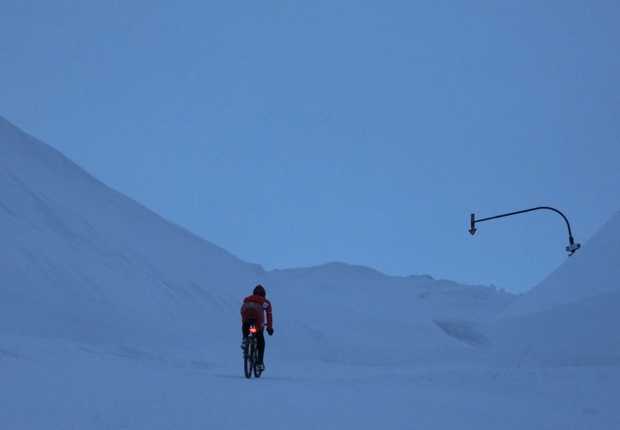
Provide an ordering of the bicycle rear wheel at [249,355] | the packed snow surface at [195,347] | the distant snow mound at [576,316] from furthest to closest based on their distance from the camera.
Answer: the bicycle rear wheel at [249,355] → the distant snow mound at [576,316] → the packed snow surface at [195,347]

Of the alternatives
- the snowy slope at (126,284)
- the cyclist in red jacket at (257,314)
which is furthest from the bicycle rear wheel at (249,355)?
the snowy slope at (126,284)

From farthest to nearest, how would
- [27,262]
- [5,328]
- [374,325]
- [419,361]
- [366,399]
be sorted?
[374,325], [419,361], [27,262], [5,328], [366,399]

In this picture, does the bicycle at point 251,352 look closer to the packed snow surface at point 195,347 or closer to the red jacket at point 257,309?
the red jacket at point 257,309

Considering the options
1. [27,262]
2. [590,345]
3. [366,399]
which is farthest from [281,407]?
[27,262]

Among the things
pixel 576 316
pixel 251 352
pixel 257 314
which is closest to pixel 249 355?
pixel 251 352

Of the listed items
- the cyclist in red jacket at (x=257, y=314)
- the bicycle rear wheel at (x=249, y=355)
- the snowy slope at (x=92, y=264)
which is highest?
the snowy slope at (x=92, y=264)

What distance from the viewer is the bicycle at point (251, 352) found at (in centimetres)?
809

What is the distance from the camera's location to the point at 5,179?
14.8 m

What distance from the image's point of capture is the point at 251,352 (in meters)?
8.12

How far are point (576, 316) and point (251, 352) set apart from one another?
4735 mm

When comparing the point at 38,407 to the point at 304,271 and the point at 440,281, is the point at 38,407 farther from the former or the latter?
the point at 440,281

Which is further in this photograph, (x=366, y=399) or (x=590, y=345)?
(x=590, y=345)

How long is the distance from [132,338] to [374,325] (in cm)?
1683

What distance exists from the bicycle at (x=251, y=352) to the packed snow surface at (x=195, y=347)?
245mm
